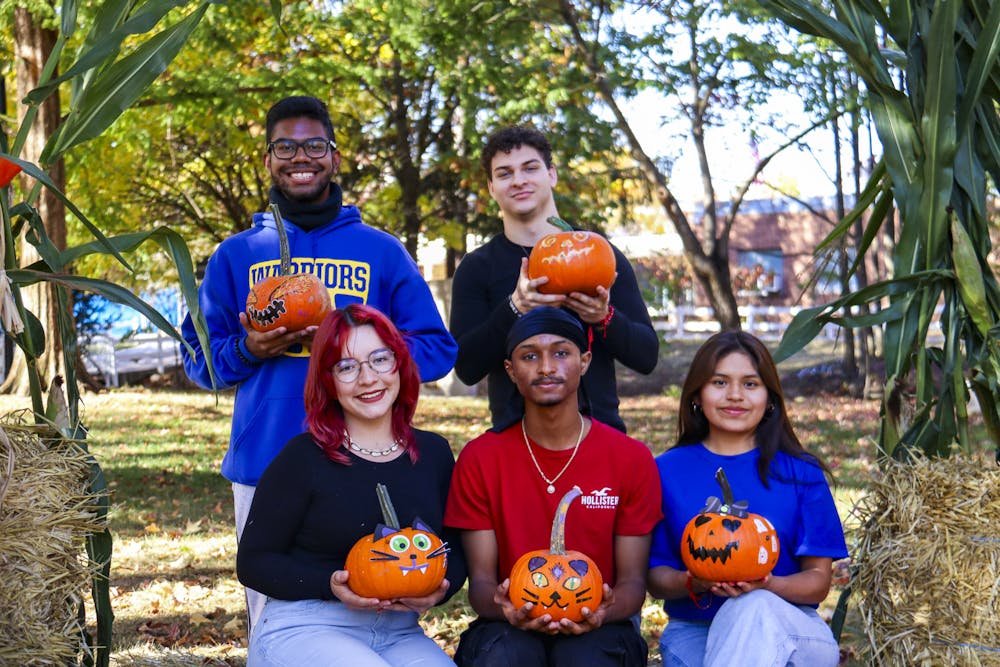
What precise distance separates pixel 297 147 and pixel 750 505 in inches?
73.2

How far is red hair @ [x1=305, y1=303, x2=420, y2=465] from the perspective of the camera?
118 inches

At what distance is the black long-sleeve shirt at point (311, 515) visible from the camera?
9.47 ft

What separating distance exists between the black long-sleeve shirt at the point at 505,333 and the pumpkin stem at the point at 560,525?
0.46 m

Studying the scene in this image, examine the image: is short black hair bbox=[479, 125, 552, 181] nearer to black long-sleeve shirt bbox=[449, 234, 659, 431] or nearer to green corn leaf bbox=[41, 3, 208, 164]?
black long-sleeve shirt bbox=[449, 234, 659, 431]

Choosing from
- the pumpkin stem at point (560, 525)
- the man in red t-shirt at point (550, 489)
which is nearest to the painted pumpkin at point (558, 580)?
the pumpkin stem at point (560, 525)

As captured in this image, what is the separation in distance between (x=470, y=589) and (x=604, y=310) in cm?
97

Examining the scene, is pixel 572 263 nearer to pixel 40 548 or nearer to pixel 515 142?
pixel 515 142

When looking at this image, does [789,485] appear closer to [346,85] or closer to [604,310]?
[604,310]

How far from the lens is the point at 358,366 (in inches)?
118

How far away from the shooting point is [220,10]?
1101 cm

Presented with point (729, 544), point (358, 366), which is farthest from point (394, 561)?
point (729, 544)

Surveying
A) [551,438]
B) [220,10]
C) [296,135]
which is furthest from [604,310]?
[220,10]

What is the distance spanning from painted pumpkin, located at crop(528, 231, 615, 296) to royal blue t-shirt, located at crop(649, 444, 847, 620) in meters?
0.67

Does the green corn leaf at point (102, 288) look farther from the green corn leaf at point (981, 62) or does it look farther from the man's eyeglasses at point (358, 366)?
the green corn leaf at point (981, 62)
